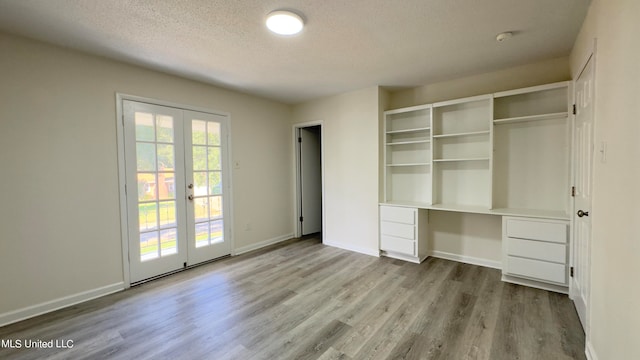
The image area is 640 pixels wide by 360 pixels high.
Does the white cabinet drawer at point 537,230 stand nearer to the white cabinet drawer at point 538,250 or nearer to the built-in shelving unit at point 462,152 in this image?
the white cabinet drawer at point 538,250

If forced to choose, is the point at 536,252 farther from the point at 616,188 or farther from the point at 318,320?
the point at 318,320

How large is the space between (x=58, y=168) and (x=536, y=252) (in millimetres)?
4769

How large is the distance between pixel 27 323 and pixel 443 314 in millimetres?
3595

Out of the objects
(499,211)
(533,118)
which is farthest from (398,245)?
(533,118)

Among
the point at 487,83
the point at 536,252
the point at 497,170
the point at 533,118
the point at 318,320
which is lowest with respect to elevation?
the point at 318,320

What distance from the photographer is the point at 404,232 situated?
3594 millimetres

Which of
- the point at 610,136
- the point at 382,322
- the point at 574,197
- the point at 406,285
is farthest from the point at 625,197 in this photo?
the point at 406,285

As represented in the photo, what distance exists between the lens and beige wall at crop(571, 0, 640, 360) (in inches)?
46.0

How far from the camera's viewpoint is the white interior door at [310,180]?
5.04 meters

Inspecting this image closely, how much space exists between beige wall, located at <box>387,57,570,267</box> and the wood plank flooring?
0.33 m

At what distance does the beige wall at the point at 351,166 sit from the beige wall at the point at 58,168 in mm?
2284

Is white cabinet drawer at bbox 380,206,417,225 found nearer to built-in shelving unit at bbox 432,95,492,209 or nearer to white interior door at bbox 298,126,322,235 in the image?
built-in shelving unit at bbox 432,95,492,209

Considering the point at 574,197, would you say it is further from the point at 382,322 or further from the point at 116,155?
the point at 116,155

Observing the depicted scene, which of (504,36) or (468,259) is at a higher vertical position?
(504,36)
